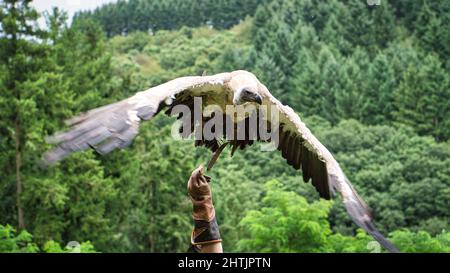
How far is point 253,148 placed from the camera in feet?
119

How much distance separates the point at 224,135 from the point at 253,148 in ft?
97.6

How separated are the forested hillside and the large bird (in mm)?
1794

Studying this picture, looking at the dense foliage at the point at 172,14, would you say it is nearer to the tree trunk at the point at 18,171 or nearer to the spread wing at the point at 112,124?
the tree trunk at the point at 18,171

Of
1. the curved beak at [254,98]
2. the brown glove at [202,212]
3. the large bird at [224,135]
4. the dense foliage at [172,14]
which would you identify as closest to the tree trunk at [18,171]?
the large bird at [224,135]

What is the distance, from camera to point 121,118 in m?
5.39

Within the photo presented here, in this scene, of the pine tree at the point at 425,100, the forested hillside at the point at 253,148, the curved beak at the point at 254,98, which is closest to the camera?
the curved beak at the point at 254,98

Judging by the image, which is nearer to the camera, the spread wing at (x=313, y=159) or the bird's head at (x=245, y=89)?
the spread wing at (x=313, y=159)

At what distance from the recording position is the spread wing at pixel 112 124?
4.96m

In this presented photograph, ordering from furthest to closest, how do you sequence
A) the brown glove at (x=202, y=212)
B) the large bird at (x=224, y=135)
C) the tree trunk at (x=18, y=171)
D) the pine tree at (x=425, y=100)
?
the pine tree at (x=425, y=100)
the tree trunk at (x=18, y=171)
the brown glove at (x=202, y=212)
the large bird at (x=224, y=135)

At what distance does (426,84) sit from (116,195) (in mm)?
22598

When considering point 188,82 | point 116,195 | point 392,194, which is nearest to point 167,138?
point 116,195

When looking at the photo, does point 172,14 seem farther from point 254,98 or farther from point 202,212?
point 202,212

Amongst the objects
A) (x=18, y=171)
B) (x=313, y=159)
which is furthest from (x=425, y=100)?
(x=313, y=159)

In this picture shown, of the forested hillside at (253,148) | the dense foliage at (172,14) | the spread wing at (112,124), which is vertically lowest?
the forested hillside at (253,148)
